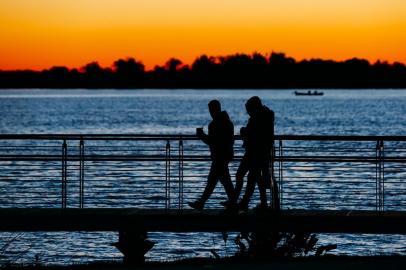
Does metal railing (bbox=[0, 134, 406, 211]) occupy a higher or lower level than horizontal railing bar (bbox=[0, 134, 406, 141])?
lower

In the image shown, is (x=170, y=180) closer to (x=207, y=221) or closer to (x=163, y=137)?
(x=163, y=137)

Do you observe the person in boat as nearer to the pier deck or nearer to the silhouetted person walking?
the silhouetted person walking

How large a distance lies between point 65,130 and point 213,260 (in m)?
92.0

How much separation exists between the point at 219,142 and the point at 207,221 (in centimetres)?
124

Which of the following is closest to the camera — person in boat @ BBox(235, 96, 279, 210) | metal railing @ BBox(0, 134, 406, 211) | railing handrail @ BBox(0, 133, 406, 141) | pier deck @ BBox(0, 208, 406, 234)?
pier deck @ BBox(0, 208, 406, 234)

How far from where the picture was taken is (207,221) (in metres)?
15.7

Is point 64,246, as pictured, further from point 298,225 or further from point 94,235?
point 298,225

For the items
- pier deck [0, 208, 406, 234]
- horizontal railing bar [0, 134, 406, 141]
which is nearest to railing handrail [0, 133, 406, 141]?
horizontal railing bar [0, 134, 406, 141]

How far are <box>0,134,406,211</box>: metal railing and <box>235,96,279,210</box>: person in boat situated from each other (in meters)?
0.46

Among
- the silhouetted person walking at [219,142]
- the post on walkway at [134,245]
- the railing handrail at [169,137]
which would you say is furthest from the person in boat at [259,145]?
the post on walkway at [134,245]

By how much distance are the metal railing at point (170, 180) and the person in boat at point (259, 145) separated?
1.50ft

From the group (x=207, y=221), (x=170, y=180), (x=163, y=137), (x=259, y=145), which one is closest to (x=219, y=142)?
Answer: (x=259, y=145)

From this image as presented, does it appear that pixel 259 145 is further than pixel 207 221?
Yes

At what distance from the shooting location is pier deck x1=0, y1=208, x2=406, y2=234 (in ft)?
50.9
